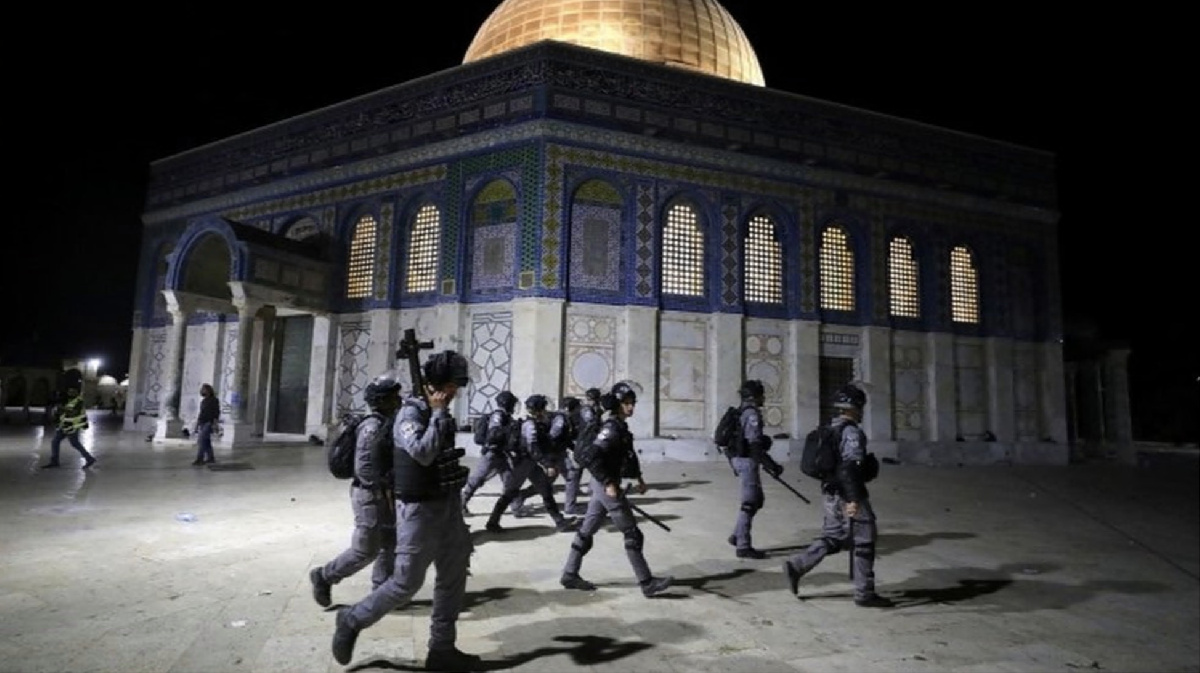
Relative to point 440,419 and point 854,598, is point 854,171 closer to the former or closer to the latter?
point 854,598

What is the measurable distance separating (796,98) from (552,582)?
1722cm

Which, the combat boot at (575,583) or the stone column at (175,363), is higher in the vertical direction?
the stone column at (175,363)

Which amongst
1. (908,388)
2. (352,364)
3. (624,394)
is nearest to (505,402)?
(624,394)

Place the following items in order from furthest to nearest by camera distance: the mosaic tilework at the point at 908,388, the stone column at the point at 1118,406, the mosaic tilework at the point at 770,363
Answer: the stone column at the point at 1118,406 → the mosaic tilework at the point at 908,388 → the mosaic tilework at the point at 770,363

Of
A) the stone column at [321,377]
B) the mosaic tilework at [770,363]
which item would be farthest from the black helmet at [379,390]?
the stone column at [321,377]

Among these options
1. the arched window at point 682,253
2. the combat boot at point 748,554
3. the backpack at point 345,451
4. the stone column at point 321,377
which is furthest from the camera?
the stone column at point 321,377

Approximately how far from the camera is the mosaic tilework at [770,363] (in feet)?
58.9

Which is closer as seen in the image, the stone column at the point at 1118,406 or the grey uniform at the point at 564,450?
the grey uniform at the point at 564,450

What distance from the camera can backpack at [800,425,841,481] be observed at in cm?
534

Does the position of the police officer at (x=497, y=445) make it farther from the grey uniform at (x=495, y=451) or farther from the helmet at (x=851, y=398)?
the helmet at (x=851, y=398)

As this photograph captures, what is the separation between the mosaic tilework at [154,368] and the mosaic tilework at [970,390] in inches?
987

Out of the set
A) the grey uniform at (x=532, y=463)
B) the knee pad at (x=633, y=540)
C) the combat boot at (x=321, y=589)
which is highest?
the grey uniform at (x=532, y=463)

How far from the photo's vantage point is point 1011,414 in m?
20.4

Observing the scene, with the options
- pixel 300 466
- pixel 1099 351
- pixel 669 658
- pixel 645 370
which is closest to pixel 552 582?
pixel 669 658
